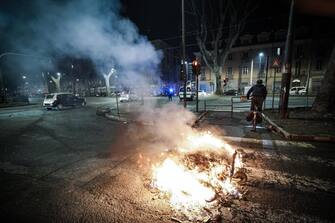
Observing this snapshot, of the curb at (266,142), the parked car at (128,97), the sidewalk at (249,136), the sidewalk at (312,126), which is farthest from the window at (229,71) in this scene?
the curb at (266,142)

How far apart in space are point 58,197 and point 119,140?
3763mm

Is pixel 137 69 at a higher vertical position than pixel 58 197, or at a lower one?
higher

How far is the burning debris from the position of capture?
3.14 meters

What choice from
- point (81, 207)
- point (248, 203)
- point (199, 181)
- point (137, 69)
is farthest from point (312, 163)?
point (137, 69)

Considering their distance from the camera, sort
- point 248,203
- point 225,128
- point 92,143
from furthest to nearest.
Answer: point 225,128 → point 92,143 → point 248,203

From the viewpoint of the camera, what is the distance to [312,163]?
480cm

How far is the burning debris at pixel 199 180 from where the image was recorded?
124 inches

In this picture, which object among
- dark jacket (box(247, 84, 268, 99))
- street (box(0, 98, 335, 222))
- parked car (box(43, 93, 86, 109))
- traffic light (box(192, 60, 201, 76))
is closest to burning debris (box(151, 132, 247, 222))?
street (box(0, 98, 335, 222))

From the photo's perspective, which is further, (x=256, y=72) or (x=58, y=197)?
(x=256, y=72)

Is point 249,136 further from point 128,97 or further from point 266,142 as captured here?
point 128,97

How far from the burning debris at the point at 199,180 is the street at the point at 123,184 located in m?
0.21

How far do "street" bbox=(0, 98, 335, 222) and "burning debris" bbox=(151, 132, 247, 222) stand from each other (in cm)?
21

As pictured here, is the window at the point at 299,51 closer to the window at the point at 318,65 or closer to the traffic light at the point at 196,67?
the window at the point at 318,65

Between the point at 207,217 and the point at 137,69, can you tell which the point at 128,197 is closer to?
the point at 207,217
